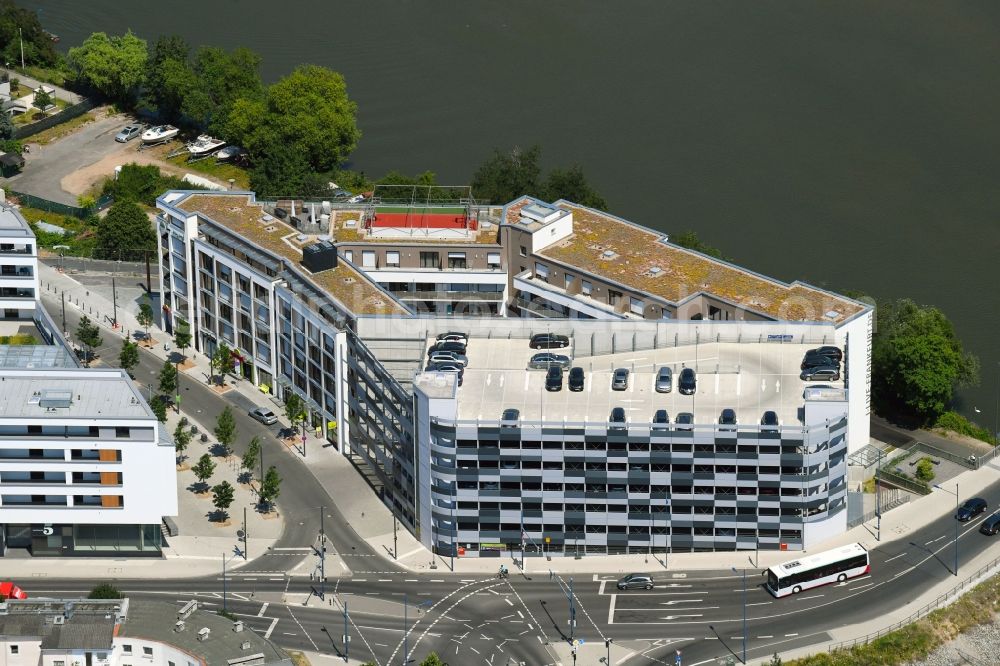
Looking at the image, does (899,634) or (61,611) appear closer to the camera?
(61,611)

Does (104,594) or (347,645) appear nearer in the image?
(104,594)

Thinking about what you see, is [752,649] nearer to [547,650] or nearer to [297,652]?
[547,650]

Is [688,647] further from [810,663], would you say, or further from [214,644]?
[214,644]

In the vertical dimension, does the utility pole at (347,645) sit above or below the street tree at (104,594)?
below

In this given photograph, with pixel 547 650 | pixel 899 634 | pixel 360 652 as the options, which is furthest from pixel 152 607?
pixel 899 634

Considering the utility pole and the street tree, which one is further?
the street tree

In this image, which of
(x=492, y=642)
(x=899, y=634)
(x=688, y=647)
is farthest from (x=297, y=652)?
(x=899, y=634)

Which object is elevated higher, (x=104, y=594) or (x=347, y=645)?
(x=104, y=594)

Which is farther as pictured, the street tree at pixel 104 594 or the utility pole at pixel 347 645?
the street tree at pixel 104 594

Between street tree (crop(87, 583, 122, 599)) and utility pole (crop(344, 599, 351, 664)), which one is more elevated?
street tree (crop(87, 583, 122, 599))
